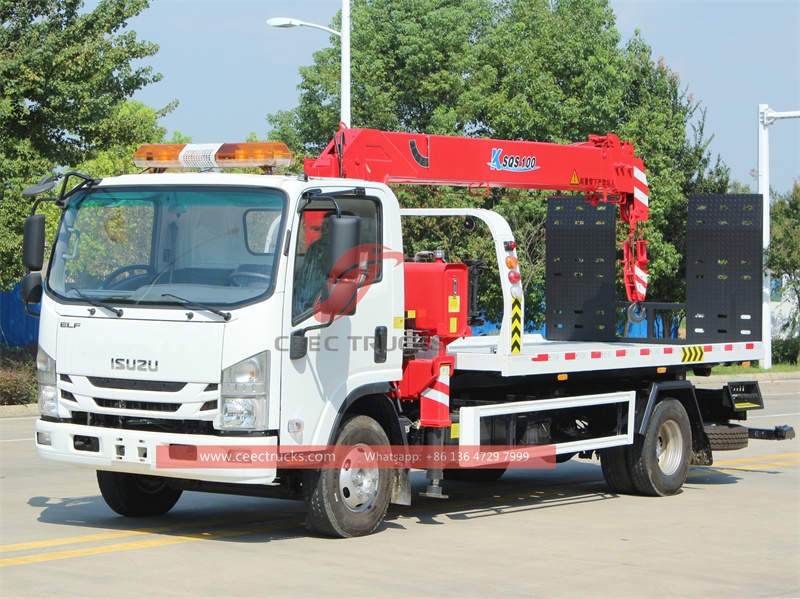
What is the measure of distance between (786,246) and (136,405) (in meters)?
27.6

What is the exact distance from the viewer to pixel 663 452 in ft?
38.0

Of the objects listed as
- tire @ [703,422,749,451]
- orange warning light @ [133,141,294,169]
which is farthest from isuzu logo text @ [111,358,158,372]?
tire @ [703,422,749,451]

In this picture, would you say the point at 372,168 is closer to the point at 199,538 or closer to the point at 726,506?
the point at 199,538

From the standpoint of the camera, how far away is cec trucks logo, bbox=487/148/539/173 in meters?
11.1

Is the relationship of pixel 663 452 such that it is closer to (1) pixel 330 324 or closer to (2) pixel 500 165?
(2) pixel 500 165

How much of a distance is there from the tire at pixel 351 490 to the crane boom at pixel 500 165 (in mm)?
2209

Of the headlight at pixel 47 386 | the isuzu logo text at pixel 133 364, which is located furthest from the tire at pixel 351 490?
the headlight at pixel 47 386

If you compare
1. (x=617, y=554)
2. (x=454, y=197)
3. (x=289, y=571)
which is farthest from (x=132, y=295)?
(x=454, y=197)

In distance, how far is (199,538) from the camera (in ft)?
28.0

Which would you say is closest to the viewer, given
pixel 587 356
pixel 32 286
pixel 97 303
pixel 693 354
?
pixel 97 303

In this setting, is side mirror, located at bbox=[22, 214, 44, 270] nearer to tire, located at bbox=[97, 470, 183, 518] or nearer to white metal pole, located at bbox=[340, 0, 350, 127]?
tire, located at bbox=[97, 470, 183, 518]

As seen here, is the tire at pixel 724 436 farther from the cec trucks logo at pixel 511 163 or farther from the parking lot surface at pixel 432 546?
the cec trucks logo at pixel 511 163

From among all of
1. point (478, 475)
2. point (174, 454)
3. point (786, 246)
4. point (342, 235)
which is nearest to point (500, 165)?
point (478, 475)

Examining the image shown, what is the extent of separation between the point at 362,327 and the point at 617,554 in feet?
8.00
